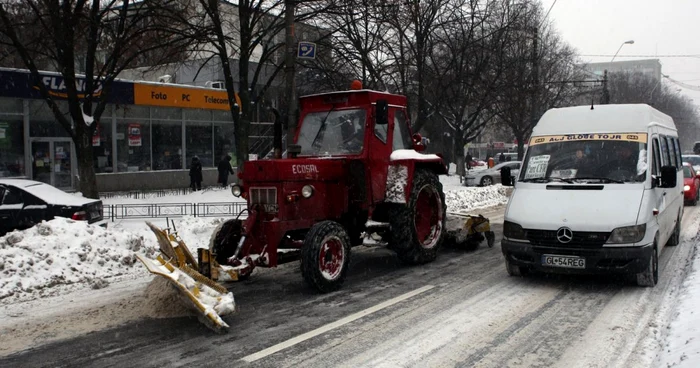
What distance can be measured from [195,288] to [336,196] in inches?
104

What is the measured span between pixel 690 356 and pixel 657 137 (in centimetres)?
504

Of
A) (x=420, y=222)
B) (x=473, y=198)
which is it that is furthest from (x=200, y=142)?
(x=420, y=222)

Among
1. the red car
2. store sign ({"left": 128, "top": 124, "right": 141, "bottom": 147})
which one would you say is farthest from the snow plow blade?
store sign ({"left": 128, "top": 124, "right": 141, "bottom": 147})

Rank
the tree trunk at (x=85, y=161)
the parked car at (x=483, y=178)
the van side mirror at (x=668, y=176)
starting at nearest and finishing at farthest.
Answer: the van side mirror at (x=668, y=176) < the tree trunk at (x=85, y=161) < the parked car at (x=483, y=178)

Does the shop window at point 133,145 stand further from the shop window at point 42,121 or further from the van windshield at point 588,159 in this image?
the van windshield at point 588,159

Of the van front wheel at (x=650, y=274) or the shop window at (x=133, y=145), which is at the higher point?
the shop window at (x=133, y=145)

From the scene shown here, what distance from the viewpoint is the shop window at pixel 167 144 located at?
26.4m

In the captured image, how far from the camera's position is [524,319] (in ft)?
20.5

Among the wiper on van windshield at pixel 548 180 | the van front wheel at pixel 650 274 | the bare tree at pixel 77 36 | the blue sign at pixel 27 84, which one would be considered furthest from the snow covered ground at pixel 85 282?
the blue sign at pixel 27 84

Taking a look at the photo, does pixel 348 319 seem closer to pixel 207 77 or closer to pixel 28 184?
pixel 28 184

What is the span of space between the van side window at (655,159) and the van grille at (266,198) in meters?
5.16

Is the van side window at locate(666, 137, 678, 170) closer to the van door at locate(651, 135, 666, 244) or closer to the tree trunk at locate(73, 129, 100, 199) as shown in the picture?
the van door at locate(651, 135, 666, 244)

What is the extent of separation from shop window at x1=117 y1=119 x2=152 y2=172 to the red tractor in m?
18.3

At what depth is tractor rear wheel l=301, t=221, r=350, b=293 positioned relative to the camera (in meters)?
6.88
